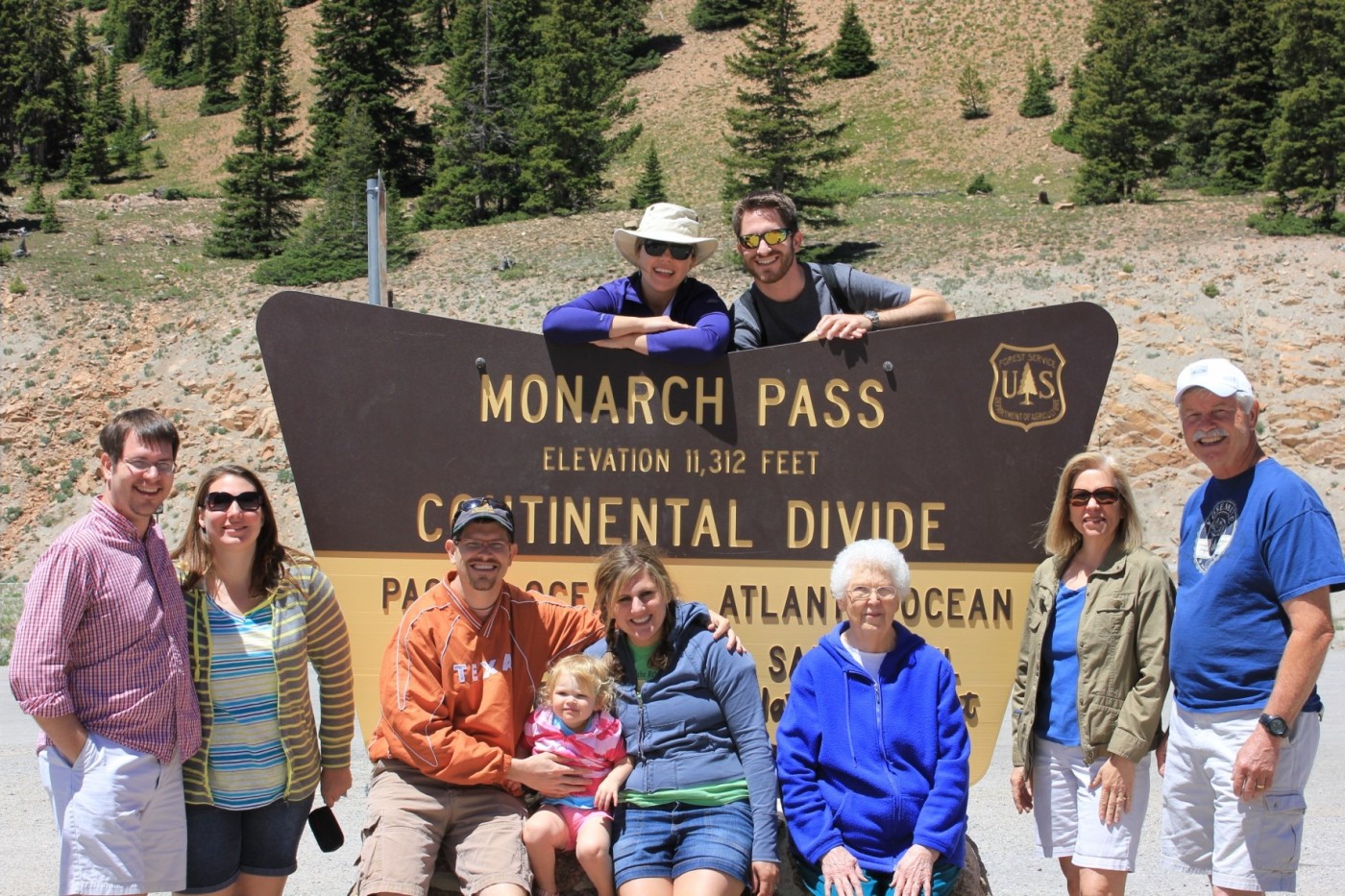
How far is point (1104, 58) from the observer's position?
3850 centimetres

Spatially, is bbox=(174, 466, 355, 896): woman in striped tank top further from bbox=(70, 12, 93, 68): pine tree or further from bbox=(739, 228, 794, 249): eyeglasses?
bbox=(70, 12, 93, 68): pine tree

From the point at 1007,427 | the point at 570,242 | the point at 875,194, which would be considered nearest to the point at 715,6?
the point at 875,194

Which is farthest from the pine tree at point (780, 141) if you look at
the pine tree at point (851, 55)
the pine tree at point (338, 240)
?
the pine tree at point (851, 55)

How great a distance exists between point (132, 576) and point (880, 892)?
2.35 meters

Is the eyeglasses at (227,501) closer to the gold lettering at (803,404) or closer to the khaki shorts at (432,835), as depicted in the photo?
the khaki shorts at (432,835)

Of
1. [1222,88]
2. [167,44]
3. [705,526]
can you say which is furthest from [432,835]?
[167,44]

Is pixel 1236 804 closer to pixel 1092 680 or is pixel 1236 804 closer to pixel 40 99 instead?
pixel 1092 680

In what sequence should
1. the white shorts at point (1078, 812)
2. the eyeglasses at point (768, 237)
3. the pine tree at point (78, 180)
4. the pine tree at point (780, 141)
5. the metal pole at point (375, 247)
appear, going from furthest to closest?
1. the pine tree at point (78, 180)
2. the pine tree at point (780, 141)
3. the metal pole at point (375, 247)
4. the eyeglasses at point (768, 237)
5. the white shorts at point (1078, 812)

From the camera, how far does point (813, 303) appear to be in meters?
4.52

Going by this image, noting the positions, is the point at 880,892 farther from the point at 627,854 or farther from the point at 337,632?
the point at 337,632

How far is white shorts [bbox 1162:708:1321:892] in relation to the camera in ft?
11.0

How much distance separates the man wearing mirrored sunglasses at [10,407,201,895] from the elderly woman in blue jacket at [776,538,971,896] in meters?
1.81

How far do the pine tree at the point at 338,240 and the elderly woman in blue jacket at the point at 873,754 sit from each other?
28.1 meters

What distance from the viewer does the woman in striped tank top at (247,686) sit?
11.5ft
